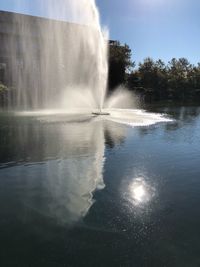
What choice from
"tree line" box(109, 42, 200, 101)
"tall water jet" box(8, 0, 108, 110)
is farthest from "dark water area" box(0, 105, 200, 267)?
"tree line" box(109, 42, 200, 101)

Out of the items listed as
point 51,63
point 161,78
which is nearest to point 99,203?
point 51,63

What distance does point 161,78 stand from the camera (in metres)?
71.9

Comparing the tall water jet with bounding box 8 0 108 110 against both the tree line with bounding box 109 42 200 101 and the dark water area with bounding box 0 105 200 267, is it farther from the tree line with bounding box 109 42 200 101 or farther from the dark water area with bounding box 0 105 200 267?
the dark water area with bounding box 0 105 200 267

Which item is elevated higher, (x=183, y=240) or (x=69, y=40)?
(x=69, y=40)

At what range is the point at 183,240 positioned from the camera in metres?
6.80

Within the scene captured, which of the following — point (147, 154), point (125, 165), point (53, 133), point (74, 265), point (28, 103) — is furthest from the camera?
point (28, 103)

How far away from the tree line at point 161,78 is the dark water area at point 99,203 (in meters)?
44.0

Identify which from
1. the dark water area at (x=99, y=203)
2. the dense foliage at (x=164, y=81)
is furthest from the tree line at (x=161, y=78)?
the dark water area at (x=99, y=203)

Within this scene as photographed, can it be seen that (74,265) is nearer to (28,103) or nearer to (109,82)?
(28,103)

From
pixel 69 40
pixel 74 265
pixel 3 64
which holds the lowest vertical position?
pixel 74 265

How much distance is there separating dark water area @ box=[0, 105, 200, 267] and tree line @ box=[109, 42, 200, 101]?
4397 cm

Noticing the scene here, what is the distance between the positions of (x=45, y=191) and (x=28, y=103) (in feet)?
110

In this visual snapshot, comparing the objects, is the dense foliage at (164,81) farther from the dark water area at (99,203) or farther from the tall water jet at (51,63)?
the dark water area at (99,203)

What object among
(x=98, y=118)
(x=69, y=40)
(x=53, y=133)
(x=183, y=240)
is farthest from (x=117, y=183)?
(x=69, y=40)
